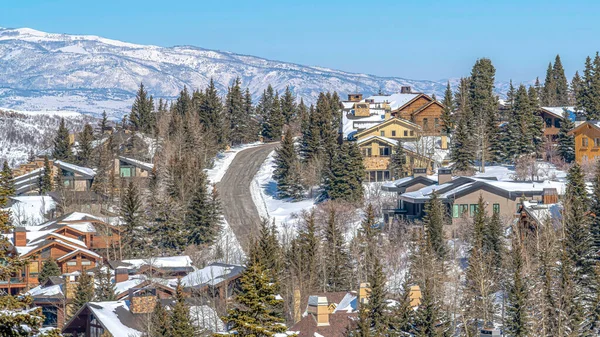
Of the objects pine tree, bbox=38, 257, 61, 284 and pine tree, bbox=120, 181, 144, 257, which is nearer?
pine tree, bbox=38, 257, 61, 284

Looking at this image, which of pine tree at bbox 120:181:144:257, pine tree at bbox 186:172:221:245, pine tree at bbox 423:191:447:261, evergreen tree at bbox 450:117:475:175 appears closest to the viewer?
pine tree at bbox 423:191:447:261

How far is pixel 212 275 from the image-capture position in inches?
2195

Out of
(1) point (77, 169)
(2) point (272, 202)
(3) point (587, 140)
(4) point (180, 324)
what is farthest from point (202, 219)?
(4) point (180, 324)

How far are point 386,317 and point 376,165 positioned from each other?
5341cm

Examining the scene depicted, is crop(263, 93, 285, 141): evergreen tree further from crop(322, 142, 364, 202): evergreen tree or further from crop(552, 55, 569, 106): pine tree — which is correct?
crop(322, 142, 364, 202): evergreen tree

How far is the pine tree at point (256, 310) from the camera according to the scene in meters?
21.2

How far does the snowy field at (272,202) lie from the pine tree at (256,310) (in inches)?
2346

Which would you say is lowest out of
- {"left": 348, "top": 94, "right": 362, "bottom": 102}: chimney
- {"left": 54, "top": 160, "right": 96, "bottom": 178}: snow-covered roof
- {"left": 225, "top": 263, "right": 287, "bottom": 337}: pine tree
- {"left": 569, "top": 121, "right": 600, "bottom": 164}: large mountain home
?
{"left": 225, "top": 263, "right": 287, "bottom": 337}: pine tree

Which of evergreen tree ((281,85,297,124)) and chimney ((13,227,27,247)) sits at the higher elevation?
evergreen tree ((281,85,297,124))

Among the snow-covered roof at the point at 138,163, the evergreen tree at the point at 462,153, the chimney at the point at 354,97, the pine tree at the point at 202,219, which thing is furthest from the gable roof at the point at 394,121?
the chimney at the point at 354,97

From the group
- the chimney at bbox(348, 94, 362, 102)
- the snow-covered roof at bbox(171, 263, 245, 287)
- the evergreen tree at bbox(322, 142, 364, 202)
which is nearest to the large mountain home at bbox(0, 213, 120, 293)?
the snow-covered roof at bbox(171, 263, 245, 287)

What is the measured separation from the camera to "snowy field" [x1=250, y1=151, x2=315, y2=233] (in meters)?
87.4

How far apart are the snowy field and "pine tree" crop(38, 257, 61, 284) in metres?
16.4

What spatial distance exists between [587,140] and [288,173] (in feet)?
81.7
